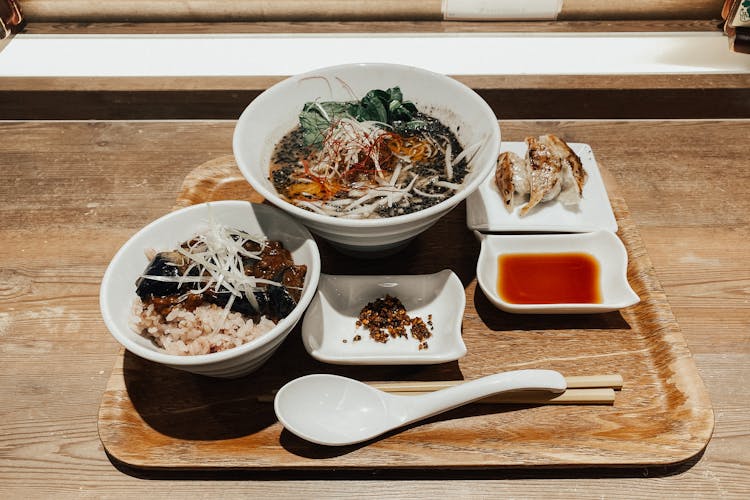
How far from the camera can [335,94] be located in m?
1.87

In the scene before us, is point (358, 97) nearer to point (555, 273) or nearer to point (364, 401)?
point (555, 273)

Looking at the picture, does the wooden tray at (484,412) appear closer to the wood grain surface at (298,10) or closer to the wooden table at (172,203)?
the wooden table at (172,203)

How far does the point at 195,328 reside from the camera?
4.20ft

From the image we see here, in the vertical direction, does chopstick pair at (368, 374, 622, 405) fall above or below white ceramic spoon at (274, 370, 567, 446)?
below

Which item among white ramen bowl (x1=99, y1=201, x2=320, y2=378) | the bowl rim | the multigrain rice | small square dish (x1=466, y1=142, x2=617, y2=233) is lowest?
small square dish (x1=466, y1=142, x2=617, y2=233)

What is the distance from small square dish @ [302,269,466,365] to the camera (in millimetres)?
1385

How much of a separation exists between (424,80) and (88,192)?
151 cm

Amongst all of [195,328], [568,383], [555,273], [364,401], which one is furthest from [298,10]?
[568,383]

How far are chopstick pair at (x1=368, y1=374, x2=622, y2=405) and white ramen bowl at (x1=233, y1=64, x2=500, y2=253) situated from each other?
17.5 inches

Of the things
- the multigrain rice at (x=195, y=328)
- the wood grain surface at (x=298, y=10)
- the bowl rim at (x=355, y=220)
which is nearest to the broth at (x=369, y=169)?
the bowl rim at (x=355, y=220)

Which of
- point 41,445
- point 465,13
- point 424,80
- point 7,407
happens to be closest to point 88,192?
point 7,407

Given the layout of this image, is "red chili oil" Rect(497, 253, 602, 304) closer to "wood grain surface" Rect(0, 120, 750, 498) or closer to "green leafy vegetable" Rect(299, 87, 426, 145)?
"wood grain surface" Rect(0, 120, 750, 498)

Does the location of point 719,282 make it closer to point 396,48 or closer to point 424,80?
point 424,80

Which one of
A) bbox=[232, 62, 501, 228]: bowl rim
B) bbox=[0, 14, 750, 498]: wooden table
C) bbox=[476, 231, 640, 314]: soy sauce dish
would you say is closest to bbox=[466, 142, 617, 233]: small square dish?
bbox=[476, 231, 640, 314]: soy sauce dish
